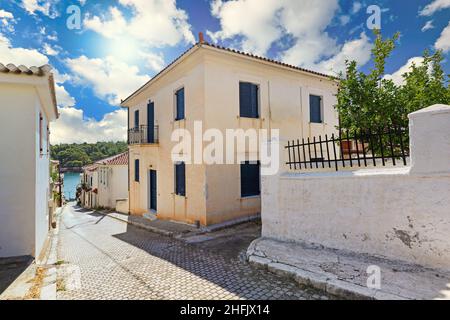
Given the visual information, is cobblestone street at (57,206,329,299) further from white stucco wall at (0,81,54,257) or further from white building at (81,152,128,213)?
white building at (81,152,128,213)

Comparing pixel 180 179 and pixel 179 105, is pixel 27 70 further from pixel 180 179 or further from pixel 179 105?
pixel 180 179

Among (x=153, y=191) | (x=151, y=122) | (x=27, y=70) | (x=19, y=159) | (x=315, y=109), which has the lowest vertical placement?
(x=153, y=191)

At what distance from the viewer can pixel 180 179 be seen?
35.4 feet

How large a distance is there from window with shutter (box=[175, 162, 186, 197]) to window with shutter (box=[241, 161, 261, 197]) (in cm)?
249

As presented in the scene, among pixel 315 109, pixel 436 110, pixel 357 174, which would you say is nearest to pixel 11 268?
pixel 357 174

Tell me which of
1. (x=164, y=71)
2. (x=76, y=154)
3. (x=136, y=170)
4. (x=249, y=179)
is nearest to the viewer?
(x=249, y=179)

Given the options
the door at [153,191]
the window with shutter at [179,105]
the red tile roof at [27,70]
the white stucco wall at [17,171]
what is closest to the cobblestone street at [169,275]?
the white stucco wall at [17,171]

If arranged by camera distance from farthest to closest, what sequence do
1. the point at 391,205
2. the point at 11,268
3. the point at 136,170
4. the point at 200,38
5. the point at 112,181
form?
the point at 112,181, the point at 136,170, the point at 200,38, the point at 11,268, the point at 391,205

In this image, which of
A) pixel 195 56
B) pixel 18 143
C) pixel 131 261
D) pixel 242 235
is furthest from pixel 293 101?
pixel 18 143

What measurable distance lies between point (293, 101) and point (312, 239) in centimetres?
777

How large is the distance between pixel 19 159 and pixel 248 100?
789 centimetres

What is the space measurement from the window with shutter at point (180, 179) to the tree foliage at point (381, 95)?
665 centimetres

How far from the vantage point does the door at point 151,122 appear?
13163 mm

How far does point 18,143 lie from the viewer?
5430 millimetres
